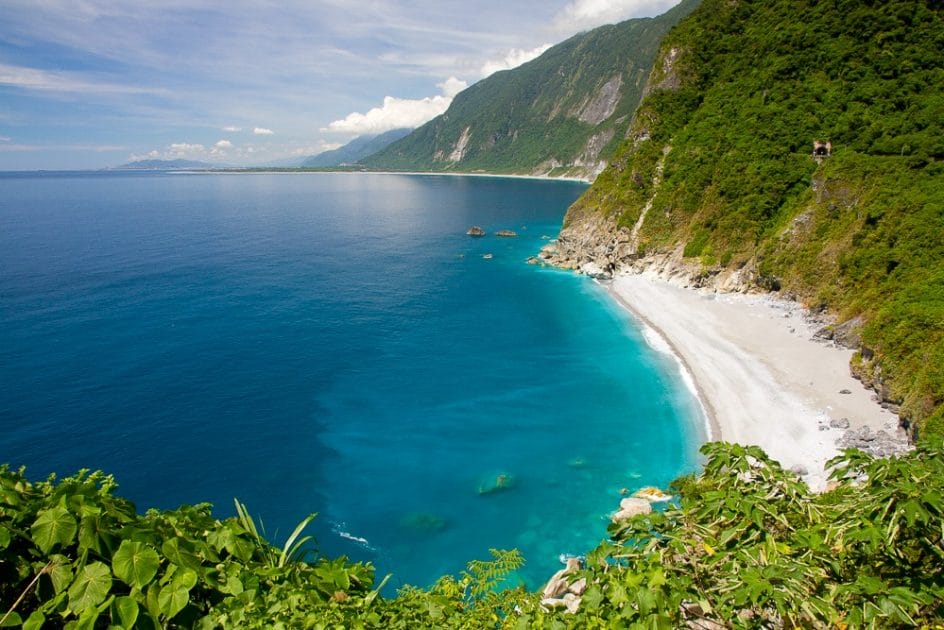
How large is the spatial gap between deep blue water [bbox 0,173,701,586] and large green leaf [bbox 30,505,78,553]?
25.4 metres

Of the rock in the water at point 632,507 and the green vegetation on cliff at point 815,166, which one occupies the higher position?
the green vegetation on cliff at point 815,166

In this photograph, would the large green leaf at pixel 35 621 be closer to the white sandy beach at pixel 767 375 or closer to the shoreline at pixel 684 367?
the white sandy beach at pixel 767 375

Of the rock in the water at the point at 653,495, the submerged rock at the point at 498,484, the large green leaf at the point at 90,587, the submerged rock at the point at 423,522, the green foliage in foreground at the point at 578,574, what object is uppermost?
the large green leaf at the point at 90,587

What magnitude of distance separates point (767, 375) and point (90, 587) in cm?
5123

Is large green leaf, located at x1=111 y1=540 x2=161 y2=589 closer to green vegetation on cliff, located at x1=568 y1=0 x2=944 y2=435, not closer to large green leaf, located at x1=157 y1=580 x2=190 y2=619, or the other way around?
large green leaf, located at x1=157 y1=580 x2=190 y2=619

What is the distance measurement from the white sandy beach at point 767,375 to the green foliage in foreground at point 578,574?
27.5 meters

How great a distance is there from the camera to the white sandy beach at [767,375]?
36.4m

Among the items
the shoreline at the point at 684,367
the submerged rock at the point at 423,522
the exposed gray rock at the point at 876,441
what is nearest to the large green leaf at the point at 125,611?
the submerged rock at the point at 423,522

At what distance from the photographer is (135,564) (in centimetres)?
578

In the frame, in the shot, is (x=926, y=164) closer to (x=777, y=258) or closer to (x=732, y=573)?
(x=777, y=258)

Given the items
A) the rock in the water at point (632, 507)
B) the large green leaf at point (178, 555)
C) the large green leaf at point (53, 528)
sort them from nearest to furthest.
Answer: the large green leaf at point (53, 528), the large green leaf at point (178, 555), the rock in the water at point (632, 507)

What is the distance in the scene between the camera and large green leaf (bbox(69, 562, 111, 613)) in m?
5.43

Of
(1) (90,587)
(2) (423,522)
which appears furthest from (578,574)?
Answer: (2) (423,522)

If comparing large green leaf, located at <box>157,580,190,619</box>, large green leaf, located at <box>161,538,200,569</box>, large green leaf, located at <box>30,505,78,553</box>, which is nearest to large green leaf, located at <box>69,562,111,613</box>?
large green leaf, located at <box>30,505,78,553</box>
